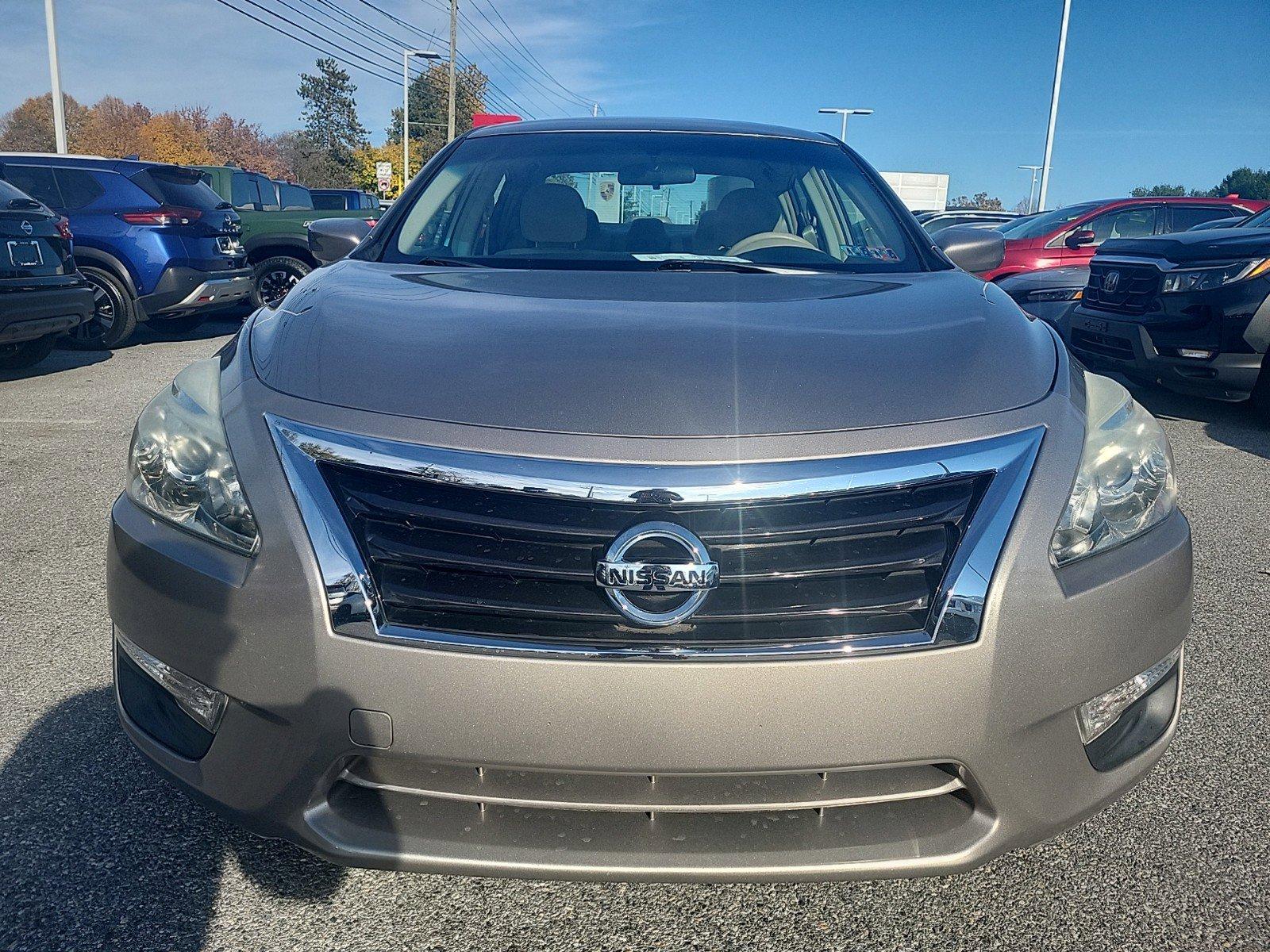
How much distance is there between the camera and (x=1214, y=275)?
20.4ft

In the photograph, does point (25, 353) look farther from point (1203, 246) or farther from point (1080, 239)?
point (1080, 239)

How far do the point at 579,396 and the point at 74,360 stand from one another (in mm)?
8409

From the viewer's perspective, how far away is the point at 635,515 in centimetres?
146

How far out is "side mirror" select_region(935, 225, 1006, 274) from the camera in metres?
3.02

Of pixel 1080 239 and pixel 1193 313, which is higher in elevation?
pixel 1080 239

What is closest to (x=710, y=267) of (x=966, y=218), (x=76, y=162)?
(x=76, y=162)

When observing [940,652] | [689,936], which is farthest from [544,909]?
[940,652]

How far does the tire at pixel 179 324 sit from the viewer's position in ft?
34.2

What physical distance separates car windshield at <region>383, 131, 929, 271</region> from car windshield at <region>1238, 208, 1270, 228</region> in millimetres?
5285

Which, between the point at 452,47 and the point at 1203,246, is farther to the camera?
the point at 452,47

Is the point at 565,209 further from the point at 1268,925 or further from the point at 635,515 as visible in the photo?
the point at 1268,925

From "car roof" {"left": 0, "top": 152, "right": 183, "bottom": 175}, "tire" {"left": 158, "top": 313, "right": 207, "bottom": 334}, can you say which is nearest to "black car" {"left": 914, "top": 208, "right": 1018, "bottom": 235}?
"tire" {"left": 158, "top": 313, "right": 207, "bottom": 334}

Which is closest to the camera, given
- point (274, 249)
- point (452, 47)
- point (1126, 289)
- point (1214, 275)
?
point (1214, 275)

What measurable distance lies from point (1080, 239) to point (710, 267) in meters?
8.60
